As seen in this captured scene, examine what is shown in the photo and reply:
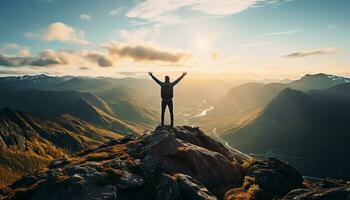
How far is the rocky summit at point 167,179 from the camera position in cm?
2428

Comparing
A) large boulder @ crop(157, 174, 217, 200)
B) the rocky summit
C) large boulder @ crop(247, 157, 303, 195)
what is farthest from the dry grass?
large boulder @ crop(157, 174, 217, 200)

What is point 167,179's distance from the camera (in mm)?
25922

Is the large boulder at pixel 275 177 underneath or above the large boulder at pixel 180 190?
underneath

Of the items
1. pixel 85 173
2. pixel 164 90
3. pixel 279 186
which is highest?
pixel 164 90

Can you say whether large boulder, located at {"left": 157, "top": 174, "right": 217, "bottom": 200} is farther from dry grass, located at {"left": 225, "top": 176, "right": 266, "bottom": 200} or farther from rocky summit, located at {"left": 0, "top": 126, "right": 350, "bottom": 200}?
dry grass, located at {"left": 225, "top": 176, "right": 266, "bottom": 200}

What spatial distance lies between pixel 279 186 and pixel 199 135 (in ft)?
60.4

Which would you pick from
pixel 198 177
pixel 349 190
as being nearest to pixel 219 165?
pixel 198 177

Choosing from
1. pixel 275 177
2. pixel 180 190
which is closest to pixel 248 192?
pixel 275 177

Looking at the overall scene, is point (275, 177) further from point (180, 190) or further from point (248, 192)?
point (180, 190)

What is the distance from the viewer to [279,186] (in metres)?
28.0

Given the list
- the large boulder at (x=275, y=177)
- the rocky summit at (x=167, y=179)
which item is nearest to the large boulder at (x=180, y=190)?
the rocky summit at (x=167, y=179)

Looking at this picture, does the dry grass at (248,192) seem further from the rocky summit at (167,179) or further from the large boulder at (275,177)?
the large boulder at (275,177)

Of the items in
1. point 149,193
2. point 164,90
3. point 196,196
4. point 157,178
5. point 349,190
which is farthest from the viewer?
point 164,90

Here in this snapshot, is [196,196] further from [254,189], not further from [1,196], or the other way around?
[1,196]
